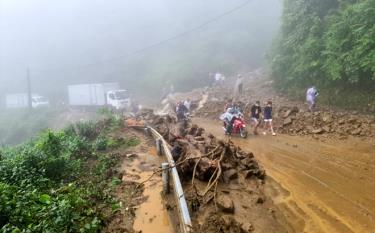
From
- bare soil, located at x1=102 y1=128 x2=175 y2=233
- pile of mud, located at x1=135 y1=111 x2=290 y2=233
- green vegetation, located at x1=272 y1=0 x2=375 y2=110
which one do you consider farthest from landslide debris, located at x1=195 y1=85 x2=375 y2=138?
bare soil, located at x1=102 y1=128 x2=175 y2=233

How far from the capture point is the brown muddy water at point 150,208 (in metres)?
6.96

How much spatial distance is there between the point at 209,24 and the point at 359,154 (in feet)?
175

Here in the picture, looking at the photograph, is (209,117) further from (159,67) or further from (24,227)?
(159,67)

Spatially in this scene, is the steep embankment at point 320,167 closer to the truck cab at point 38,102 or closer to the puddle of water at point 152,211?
the puddle of water at point 152,211

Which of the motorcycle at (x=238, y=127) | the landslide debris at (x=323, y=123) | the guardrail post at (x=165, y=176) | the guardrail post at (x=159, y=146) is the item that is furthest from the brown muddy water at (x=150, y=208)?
the landslide debris at (x=323, y=123)

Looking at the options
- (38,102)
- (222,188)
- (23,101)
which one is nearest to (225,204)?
(222,188)

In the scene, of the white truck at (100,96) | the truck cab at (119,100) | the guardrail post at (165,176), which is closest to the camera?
the guardrail post at (165,176)

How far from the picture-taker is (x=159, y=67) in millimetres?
48562

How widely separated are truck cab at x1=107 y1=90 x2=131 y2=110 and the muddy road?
24415mm

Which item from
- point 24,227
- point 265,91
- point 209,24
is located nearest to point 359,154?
point 24,227

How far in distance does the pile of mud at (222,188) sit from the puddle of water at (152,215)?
2.02ft

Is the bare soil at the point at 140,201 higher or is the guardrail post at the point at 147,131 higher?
the guardrail post at the point at 147,131

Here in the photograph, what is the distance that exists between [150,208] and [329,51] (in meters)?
13.2

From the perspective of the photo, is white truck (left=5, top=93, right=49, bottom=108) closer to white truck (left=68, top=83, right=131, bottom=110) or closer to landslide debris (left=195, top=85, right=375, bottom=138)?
white truck (left=68, top=83, right=131, bottom=110)
